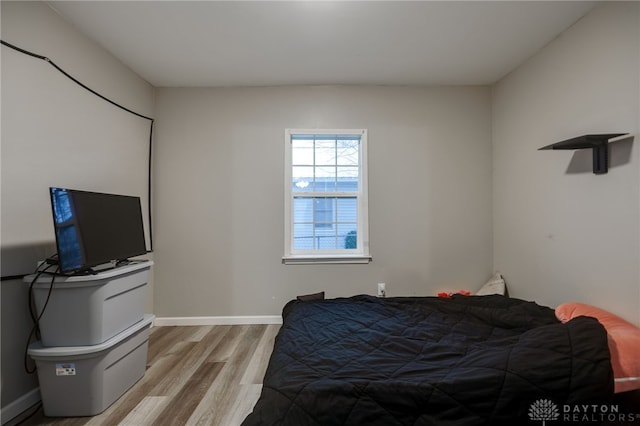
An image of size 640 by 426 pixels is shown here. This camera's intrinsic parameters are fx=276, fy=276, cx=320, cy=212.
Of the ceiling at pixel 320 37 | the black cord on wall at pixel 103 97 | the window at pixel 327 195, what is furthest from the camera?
the window at pixel 327 195

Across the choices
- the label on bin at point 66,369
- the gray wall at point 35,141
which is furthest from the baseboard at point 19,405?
the label on bin at point 66,369

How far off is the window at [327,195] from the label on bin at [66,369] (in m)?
1.95

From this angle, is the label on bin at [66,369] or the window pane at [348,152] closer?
the label on bin at [66,369]

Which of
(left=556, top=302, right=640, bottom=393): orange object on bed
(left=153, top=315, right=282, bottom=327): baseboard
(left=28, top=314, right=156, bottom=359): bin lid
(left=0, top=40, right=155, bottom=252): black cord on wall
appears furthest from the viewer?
(left=153, top=315, right=282, bottom=327): baseboard

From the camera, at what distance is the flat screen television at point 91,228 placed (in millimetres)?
1568

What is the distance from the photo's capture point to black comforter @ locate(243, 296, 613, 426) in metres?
1.08

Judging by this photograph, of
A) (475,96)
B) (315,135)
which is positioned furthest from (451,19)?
(315,135)

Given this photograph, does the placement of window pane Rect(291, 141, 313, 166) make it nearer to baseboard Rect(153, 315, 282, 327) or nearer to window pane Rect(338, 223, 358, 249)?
window pane Rect(338, 223, 358, 249)

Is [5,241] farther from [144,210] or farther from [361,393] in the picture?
[361,393]

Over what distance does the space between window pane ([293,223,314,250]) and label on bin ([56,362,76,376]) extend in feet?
6.52

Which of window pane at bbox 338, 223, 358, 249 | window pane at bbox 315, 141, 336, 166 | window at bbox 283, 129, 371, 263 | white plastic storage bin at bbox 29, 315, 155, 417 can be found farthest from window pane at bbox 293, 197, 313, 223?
white plastic storage bin at bbox 29, 315, 155, 417

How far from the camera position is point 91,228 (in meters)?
1.74

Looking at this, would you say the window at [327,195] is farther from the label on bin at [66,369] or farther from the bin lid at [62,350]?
the label on bin at [66,369]

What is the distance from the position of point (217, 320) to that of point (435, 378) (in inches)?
97.1
